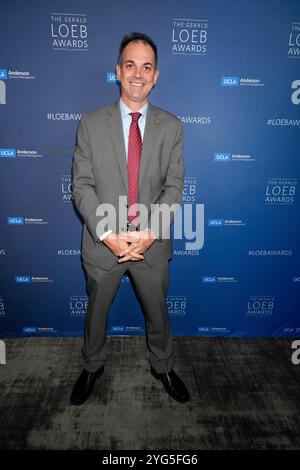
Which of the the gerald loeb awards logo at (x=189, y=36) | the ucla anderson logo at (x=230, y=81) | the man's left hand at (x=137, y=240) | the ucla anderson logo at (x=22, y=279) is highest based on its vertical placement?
the the gerald loeb awards logo at (x=189, y=36)

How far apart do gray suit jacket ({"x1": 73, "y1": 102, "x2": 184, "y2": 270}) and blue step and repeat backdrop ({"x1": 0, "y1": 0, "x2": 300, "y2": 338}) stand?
482mm

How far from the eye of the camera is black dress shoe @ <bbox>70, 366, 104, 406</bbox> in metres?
2.34

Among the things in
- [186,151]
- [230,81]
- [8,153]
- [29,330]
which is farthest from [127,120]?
[29,330]

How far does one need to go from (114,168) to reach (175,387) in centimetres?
167

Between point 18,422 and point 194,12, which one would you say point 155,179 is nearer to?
point 194,12

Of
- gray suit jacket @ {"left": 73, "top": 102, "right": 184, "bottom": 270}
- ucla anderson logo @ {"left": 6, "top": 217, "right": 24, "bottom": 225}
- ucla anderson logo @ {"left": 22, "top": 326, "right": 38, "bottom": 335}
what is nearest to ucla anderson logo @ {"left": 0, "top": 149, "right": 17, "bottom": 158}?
ucla anderson logo @ {"left": 6, "top": 217, "right": 24, "bottom": 225}

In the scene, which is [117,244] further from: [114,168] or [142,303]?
[142,303]

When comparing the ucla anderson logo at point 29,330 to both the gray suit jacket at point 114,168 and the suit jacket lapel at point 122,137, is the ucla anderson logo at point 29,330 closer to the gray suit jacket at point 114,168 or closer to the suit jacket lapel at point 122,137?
the gray suit jacket at point 114,168

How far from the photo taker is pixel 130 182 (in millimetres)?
2057

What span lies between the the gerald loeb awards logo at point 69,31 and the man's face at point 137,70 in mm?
541

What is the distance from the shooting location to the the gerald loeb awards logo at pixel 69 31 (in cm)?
220

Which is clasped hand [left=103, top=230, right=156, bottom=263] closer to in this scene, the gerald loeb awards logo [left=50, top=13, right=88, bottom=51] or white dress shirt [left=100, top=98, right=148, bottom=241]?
white dress shirt [left=100, top=98, right=148, bottom=241]

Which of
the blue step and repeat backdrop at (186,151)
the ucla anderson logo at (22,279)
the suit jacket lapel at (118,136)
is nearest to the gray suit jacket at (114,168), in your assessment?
the suit jacket lapel at (118,136)

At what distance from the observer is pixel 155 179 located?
210 cm
